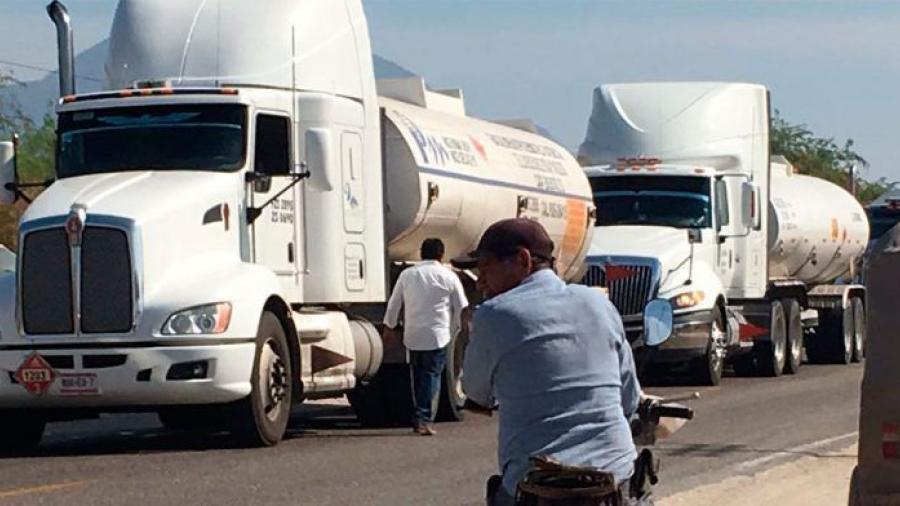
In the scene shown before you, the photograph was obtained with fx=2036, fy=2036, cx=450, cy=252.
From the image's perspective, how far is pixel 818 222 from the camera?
108 ft

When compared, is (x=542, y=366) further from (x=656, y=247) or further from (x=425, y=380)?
(x=656, y=247)

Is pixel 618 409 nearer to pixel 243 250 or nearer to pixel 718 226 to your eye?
pixel 243 250

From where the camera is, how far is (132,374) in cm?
1619

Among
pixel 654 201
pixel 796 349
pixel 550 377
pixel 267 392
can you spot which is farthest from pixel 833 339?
pixel 550 377

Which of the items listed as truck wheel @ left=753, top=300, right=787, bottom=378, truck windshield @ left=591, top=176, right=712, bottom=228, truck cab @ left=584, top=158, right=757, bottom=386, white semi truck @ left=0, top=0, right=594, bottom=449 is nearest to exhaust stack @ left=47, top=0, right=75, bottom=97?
white semi truck @ left=0, top=0, right=594, bottom=449

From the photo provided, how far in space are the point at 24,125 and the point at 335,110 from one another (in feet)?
128

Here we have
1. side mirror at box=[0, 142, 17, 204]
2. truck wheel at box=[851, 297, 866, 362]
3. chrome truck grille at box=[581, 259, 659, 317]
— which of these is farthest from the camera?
truck wheel at box=[851, 297, 866, 362]

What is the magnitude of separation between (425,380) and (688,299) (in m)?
8.61

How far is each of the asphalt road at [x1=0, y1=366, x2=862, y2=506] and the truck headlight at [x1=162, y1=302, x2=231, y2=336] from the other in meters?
1.00

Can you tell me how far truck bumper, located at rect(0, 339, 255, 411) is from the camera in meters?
16.2

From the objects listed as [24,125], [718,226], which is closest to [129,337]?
[718,226]

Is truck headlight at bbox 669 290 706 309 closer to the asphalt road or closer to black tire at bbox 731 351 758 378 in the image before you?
black tire at bbox 731 351 758 378

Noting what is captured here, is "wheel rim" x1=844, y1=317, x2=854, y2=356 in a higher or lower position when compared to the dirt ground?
lower

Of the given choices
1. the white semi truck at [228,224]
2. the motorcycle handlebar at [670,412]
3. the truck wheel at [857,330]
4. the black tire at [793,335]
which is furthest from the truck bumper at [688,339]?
the motorcycle handlebar at [670,412]
